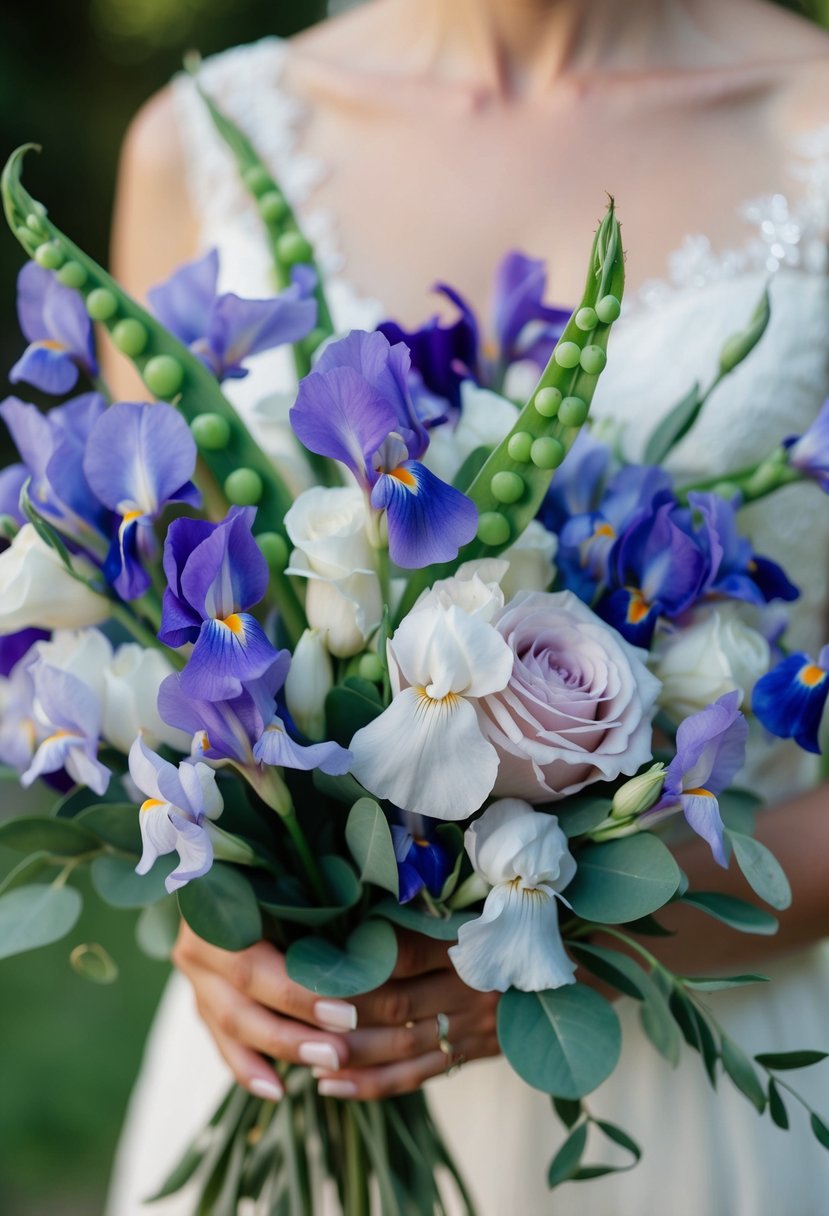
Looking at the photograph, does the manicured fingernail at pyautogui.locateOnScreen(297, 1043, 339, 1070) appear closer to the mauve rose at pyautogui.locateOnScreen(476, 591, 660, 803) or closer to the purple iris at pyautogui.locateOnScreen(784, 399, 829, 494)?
the mauve rose at pyautogui.locateOnScreen(476, 591, 660, 803)

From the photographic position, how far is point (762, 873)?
2.18 ft

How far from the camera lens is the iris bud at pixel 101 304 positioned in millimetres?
736

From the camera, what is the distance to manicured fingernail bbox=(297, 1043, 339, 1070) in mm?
825

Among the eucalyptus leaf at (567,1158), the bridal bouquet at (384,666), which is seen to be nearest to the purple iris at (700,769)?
the bridal bouquet at (384,666)

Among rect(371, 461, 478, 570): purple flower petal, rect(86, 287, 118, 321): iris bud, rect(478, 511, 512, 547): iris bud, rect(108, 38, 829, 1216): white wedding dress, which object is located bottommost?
rect(108, 38, 829, 1216): white wedding dress

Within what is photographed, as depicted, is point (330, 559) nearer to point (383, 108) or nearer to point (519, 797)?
point (519, 797)

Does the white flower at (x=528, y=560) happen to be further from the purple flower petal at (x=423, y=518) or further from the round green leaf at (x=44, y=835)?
the round green leaf at (x=44, y=835)

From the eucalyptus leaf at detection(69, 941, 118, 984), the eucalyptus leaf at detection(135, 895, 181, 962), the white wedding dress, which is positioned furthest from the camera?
the white wedding dress

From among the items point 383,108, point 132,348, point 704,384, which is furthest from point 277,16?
point 132,348

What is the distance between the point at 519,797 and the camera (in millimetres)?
702

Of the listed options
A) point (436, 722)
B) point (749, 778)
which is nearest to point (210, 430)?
point (436, 722)

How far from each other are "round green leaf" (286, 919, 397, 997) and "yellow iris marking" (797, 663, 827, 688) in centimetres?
30

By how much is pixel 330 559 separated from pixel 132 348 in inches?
7.6

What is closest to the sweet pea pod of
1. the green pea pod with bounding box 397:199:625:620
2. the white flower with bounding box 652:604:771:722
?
the green pea pod with bounding box 397:199:625:620
